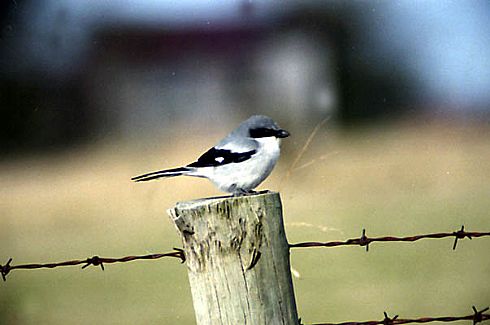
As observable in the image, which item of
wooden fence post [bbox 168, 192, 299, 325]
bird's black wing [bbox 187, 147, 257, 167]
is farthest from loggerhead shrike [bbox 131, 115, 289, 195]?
wooden fence post [bbox 168, 192, 299, 325]

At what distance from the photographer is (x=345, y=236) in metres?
8.91

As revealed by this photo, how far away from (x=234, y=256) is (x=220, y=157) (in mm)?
651

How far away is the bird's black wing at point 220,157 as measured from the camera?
172 centimetres

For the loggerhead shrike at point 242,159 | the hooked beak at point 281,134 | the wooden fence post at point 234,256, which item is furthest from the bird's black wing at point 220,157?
the wooden fence post at point 234,256

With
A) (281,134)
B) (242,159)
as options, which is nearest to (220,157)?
(242,159)

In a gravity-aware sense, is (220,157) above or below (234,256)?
above

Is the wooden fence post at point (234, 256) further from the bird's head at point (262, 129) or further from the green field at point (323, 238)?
the green field at point (323, 238)

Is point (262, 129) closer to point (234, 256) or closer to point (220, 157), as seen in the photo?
point (220, 157)

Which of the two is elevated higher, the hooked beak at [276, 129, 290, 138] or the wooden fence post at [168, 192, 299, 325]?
the hooked beak at [276, 129, 290, 138]

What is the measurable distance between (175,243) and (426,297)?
2.82 m

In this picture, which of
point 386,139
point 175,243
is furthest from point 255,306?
point 386,139

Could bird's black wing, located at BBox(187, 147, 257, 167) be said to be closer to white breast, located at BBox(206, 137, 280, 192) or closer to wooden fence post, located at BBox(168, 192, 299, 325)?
white breast, located at BBox(206, 137, 280, 192)

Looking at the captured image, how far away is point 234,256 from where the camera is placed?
1.12 metres

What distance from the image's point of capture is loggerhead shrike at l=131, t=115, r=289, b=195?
67.2 inches
